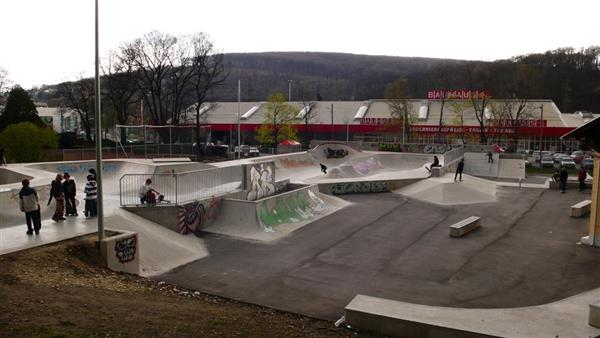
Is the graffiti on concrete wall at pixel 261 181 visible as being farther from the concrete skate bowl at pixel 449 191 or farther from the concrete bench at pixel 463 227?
the concrete skate bowl at pixel 449 191

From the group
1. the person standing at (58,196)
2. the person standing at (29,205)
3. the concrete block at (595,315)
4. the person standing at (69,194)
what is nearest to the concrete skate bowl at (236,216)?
the person standing at (69,194)

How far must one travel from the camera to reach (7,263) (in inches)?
423

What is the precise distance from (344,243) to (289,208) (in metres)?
4.84

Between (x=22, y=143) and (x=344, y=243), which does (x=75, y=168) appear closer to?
(x=22, y=143)

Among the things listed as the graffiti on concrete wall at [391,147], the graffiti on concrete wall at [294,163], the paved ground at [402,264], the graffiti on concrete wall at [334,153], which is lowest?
the paved ground at [402,264]

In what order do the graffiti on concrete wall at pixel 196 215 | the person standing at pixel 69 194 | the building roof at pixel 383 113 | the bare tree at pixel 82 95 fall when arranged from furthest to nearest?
the building roof at pixel 383 113 < the bare tree at pixel 82 95 < the graffiti on concrete wall at pixel 196 215 < the person standing at pixel 69 194

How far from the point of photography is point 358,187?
31.5 meters

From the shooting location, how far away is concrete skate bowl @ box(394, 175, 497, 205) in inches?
1141

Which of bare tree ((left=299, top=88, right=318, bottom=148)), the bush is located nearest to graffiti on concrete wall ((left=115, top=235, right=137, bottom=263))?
the bush

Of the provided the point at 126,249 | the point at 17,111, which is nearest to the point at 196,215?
the point at 126,249

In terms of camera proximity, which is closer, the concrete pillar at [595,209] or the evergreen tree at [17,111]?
the concrete pillar at [595,209]

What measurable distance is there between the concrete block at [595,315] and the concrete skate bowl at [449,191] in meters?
19.0

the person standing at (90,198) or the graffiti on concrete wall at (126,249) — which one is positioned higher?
the person standing at (90,198)

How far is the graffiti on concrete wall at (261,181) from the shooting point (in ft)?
77.1
